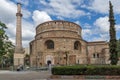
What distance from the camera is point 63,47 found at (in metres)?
57.3

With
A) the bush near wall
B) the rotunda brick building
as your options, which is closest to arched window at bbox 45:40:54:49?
the rotunda brick building

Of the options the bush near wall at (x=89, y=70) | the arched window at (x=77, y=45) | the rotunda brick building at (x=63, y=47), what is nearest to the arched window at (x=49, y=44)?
the rotunda brick building at (x=63, y=47)

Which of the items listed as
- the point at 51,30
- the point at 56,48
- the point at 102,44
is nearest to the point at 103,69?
the point at 56,48

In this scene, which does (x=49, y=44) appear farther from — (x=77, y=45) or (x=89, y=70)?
(x=89, y=70)

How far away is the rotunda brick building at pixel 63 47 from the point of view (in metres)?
56.7

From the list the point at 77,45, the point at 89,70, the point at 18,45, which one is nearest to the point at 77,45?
the point at 77,45

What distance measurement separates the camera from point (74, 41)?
59469mm

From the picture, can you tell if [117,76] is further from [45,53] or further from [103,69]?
[45,53]

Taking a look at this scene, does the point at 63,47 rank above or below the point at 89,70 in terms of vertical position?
above

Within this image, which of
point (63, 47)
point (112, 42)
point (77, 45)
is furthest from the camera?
point (77, 45)

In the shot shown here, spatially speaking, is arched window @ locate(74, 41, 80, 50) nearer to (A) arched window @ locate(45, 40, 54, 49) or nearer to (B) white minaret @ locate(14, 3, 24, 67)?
(A) arched window @ locate(45, 40, 54, 49)

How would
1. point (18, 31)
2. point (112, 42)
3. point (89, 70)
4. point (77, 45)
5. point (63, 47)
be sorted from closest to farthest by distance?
point (89, 70), point (112, 42), point (18, 31), point (63, 47), point (77, 45)

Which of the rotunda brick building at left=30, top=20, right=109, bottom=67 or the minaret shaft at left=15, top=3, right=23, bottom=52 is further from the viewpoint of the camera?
the rotunda brick building at left=30, top=20, right=109, bottom=67

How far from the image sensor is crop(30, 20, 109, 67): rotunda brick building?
186 feet
